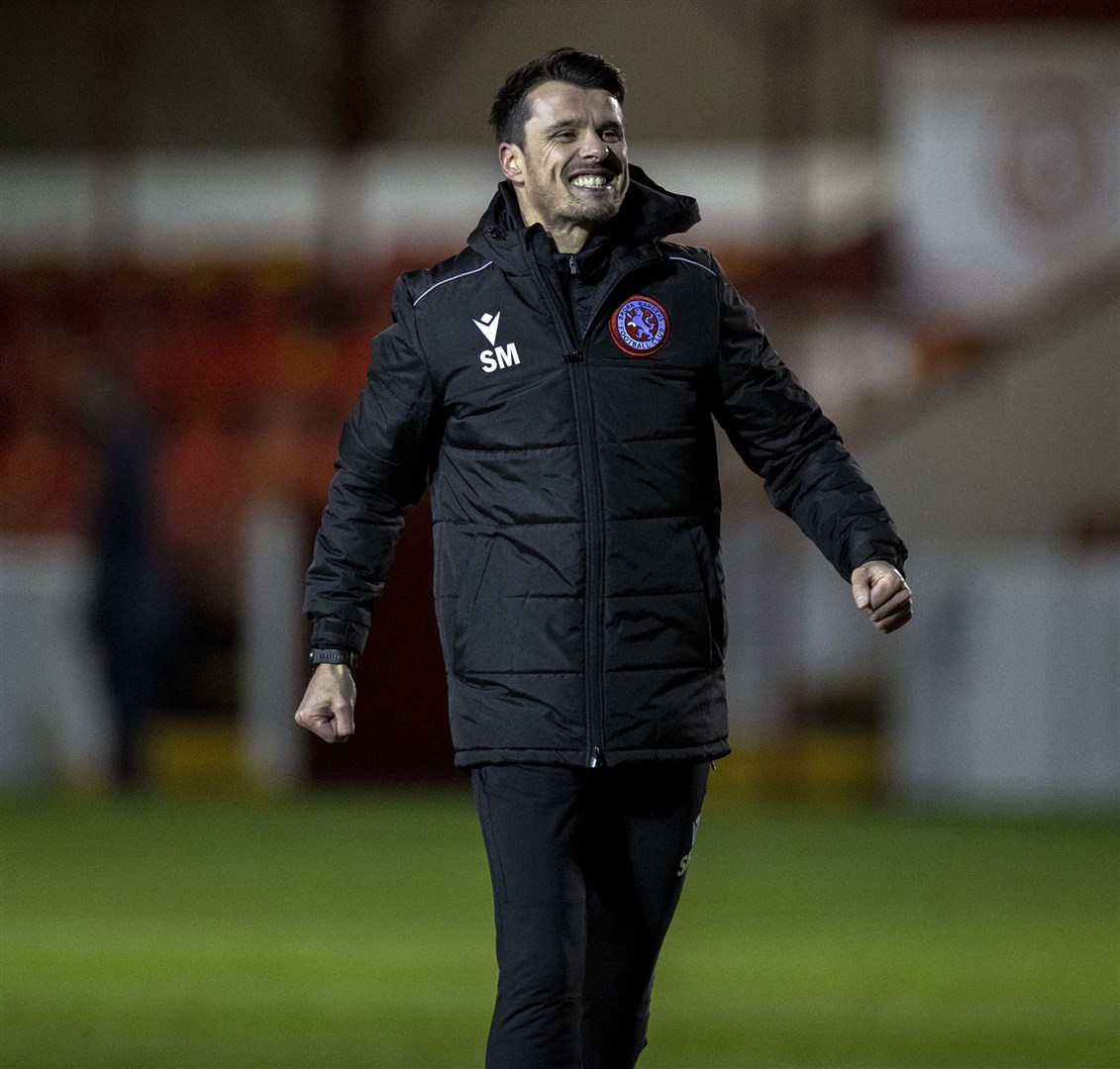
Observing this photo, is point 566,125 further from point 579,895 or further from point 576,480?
point 579,895

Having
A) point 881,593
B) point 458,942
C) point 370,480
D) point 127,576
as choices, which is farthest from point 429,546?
point 881,593

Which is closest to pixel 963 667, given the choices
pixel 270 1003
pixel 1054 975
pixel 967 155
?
pixel 1054 975

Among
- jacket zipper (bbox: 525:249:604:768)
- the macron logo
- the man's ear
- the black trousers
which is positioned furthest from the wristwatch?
the man's ear

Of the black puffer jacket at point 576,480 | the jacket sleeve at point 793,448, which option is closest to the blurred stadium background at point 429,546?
the black puffer jacket at point 576,480

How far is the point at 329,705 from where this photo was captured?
11.1 ft

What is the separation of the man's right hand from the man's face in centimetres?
72

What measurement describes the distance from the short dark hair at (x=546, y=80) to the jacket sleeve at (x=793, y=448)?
0.33 m

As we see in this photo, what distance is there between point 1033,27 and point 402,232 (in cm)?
Result: 910

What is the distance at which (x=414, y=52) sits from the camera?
2259cm

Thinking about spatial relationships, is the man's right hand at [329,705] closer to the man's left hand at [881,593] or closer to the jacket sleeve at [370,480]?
the jacket sleeve at [370,480]

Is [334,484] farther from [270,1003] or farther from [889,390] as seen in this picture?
[889,390]

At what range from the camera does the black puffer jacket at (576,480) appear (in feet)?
10.9

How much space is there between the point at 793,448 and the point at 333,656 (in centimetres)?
74

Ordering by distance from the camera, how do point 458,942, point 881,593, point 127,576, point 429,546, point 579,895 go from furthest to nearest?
point 429,546, point 127,576, point 458,942, point 579,895, point 881,593
